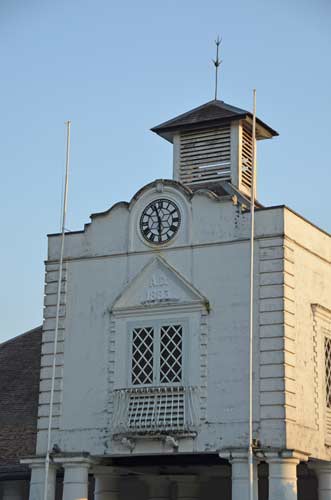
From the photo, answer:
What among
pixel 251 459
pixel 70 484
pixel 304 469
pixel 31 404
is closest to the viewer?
pixel 251 459

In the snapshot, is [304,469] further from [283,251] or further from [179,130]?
[179,130]

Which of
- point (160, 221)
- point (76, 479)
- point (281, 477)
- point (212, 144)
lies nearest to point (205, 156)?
point (212, 144)

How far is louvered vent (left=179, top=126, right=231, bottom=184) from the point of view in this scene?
32.3m

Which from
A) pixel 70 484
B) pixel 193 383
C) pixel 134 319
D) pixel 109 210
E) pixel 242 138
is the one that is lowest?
pixel 70 484

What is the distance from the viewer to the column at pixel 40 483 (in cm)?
2897

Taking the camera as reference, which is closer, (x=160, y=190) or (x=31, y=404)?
(x=160, y=190)

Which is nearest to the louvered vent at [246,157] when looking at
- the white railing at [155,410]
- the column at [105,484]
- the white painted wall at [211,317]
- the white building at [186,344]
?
the white building at [186,344]

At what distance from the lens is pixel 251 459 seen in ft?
86.5

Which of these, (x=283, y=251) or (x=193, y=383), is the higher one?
(x=283, y=251)

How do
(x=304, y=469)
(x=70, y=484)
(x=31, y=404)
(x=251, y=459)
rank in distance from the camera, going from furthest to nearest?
(x=31, y=404)
(x=304, y=469)
(x=70, y=484)
(x=251, y=459)

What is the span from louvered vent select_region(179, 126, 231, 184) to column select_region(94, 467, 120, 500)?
28.8 feet

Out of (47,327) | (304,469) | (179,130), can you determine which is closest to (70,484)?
(47,327)

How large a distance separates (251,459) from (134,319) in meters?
5.03

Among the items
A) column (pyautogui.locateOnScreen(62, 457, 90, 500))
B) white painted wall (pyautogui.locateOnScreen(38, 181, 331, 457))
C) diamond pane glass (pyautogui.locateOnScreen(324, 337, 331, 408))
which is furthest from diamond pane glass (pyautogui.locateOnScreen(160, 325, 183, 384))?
diamond pane glass (pyautogui.locateOnScreen(324, 337, 331, 408))
